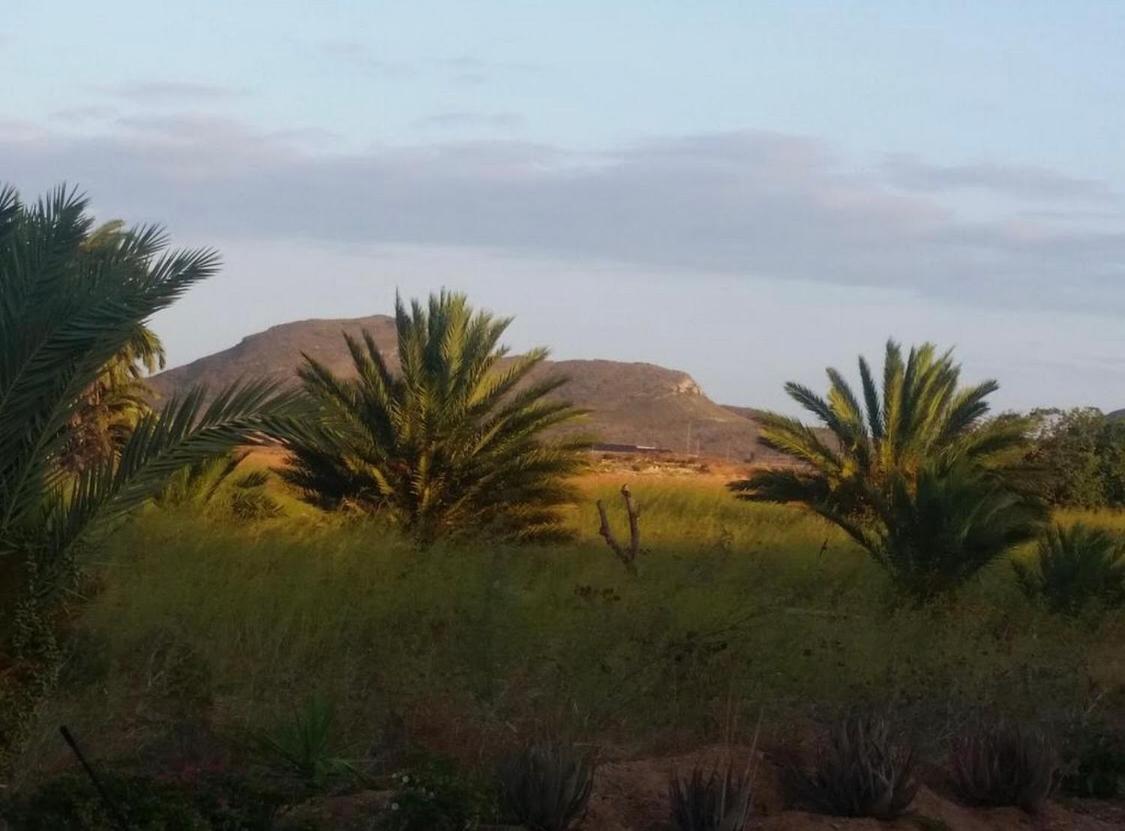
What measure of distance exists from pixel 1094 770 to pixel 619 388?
275 ft

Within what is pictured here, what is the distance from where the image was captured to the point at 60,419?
25.2 feet

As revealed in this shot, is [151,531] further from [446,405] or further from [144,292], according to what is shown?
[144,292]

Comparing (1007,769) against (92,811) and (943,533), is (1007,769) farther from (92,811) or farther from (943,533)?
(943,533)

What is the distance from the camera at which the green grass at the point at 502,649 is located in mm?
9234

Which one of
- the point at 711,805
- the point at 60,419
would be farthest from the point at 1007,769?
the point at 60,419

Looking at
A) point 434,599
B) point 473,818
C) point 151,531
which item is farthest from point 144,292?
point 151,531

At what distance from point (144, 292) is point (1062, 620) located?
40.3 feet

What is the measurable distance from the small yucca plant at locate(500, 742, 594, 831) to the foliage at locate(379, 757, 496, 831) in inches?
6.0

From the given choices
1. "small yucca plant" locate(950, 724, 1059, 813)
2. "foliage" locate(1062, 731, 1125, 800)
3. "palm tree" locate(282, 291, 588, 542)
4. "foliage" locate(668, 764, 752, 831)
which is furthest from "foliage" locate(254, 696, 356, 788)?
"palm tree" locate(282, 291, 588, 542)

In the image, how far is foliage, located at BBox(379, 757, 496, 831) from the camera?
20.7 ft

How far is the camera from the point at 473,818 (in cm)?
631

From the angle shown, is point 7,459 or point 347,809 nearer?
point 347,809

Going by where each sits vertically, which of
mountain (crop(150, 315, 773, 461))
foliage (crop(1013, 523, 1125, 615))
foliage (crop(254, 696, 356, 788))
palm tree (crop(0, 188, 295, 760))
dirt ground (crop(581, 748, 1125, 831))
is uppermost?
mountain (crop(150, 315, 773, 461))

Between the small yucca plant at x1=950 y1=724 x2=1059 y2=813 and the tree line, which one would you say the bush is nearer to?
the tree line
